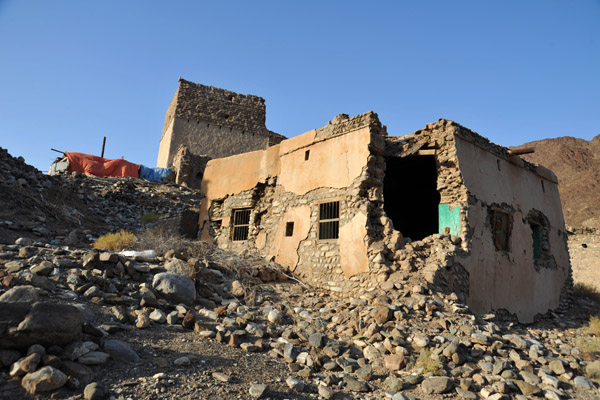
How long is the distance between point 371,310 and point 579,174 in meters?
44.6

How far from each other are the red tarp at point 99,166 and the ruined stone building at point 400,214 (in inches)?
366

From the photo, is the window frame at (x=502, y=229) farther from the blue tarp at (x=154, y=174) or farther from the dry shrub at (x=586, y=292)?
the blue tarp at (x=154, y=174)

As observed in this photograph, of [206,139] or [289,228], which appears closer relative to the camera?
[289,228]

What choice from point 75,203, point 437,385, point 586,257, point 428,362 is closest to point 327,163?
point 428,362

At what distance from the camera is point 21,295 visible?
480 centimetres

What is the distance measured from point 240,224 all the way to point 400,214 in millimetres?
4975

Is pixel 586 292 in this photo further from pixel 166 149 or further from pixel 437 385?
pixel 166 149

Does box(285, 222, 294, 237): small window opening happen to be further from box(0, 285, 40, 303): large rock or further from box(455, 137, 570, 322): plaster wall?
box(0, 285, 40, 303): large rock

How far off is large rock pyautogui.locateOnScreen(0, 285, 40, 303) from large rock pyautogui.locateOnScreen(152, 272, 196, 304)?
5.96 feet

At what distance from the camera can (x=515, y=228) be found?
9.51 m

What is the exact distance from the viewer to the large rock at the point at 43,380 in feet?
10.9

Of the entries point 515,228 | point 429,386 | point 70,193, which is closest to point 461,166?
point 515,228

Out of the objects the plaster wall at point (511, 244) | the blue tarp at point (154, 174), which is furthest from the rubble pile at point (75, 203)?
the plaster wall at point (511, 244)

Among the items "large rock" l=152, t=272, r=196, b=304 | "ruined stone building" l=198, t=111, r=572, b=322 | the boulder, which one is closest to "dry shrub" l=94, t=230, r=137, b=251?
"large rock" l=152, t=272, r=196, b=304
